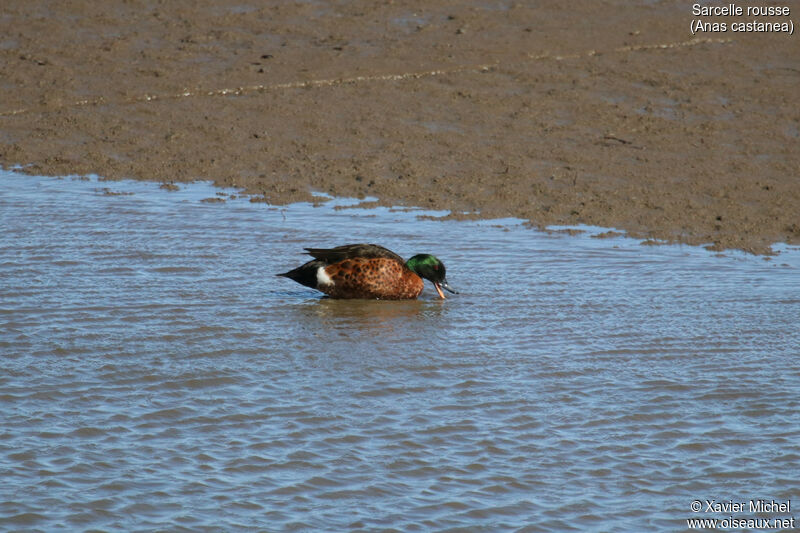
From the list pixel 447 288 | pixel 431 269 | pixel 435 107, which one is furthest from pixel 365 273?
pixel 435 107

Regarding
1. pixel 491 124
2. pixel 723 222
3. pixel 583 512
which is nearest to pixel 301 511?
pixel 583 512

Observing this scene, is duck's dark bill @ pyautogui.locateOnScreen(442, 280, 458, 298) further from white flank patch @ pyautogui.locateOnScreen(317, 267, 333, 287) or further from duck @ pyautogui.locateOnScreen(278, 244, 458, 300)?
white flank patch @ pyautogui.locateOnScreen(317, 267, 333, 287)

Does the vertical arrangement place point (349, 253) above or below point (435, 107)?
below

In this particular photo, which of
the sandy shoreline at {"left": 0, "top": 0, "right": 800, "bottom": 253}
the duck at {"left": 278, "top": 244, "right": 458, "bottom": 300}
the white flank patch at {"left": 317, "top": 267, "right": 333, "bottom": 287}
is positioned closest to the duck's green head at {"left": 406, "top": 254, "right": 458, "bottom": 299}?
the duck at {"left": 278, "top": 244, "right": 458, "bottom": 300}

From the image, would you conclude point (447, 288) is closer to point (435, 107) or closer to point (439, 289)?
point (439, 289)

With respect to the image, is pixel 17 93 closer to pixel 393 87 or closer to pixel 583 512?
pixel 393 87

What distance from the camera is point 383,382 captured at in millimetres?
6699

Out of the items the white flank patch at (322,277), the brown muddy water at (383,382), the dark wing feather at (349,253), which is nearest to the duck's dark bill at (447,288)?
the brown muddy water at (383,382)

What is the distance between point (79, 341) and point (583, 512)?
342 cm

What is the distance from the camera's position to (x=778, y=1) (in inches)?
664

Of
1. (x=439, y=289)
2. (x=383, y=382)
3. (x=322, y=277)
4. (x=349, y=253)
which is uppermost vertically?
(x=349, y=253)

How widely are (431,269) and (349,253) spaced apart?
0.59 meters

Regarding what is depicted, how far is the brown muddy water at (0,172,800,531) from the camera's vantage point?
17.1 ft

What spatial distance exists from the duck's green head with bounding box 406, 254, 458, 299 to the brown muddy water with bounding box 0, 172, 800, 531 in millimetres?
187
